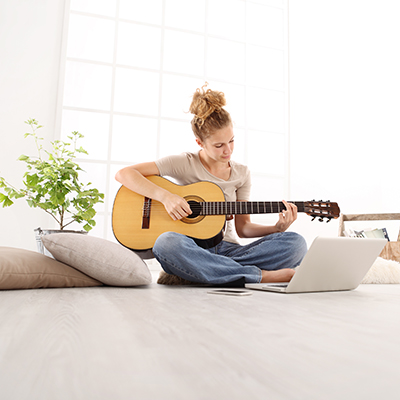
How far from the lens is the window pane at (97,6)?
372 cm

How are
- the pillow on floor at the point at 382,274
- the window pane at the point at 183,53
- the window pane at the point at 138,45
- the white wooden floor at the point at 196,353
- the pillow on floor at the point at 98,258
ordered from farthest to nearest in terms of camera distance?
the window pane at the point at 183,53 → the window pane at the point at 138,45 → the pillow on floor at the point at 382,274 → the pillow on floor at the point at 98,258 → the white wooden floor at the point at 196,353

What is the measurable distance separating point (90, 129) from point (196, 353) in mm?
3479

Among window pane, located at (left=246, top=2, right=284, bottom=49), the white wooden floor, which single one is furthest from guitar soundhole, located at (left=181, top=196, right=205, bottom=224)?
window pane, located at (left=246, top=2, right=284, bottom=49)

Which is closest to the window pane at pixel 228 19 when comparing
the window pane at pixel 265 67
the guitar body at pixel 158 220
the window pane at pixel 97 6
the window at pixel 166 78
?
the window at pixel 166 78

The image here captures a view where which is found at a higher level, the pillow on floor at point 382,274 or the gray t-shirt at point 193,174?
the gray t-shirt at point 193,174

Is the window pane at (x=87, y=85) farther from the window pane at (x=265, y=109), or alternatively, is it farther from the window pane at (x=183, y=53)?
the window pane at (x=265, y=109)

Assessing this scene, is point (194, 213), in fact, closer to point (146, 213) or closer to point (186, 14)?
point (146, 213)

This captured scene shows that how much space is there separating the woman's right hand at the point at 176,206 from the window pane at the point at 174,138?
2139 mm

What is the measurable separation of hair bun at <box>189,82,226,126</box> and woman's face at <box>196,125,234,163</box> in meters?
0.11

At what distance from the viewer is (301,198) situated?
14.1ft

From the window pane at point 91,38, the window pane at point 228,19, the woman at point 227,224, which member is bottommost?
the woman at point 227,224

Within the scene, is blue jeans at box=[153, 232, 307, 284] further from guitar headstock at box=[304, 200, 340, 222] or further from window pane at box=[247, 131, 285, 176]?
window pane at box=[247, 131, 285, 176]

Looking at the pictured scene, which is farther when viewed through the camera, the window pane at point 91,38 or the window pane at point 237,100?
the window pane at point 237,100

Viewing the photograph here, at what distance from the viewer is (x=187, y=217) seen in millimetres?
1833
